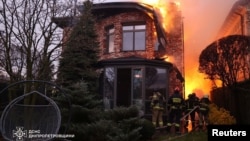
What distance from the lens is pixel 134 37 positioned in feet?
70.5

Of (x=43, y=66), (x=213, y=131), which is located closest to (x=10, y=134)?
(x=43, y=66)

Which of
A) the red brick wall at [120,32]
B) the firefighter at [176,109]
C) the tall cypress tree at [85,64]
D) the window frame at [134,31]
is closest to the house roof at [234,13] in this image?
the red brick wall at [120,32]

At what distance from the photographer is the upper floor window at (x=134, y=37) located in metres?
21.2

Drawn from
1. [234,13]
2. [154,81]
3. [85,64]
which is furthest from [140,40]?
[234,13]

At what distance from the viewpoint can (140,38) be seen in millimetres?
21344

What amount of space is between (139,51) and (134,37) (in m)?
1.08

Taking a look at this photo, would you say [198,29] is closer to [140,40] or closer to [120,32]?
[140,40]

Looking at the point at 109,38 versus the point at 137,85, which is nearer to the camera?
the point at 137,85

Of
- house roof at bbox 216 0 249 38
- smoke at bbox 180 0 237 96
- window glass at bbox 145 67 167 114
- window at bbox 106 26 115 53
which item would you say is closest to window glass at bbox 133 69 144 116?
window glass at bbox 145 67 167 114

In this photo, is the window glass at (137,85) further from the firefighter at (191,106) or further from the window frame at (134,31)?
the firefighter at (191,106)

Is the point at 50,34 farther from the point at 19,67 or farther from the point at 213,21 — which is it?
the point at 213,21

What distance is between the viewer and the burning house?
18.0 metres

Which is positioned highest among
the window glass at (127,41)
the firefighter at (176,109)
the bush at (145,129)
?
the window glass at (127,41)

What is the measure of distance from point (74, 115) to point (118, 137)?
218 cm
